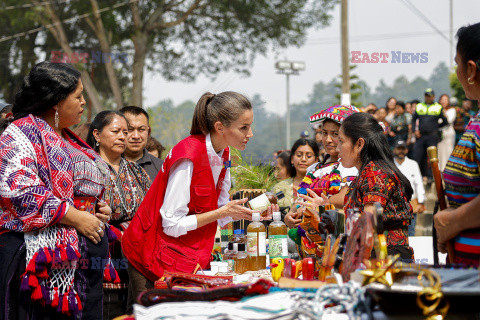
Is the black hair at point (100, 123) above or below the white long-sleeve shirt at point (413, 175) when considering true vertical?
above

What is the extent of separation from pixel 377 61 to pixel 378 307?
4240 mm

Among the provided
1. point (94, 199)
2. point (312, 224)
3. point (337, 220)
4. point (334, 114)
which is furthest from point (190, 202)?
point (334, 114)

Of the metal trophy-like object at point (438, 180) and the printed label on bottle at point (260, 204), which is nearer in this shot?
the metal trophy-like object at point (438, 180)

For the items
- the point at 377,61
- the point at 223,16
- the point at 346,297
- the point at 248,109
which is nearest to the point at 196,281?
the point at 346,297

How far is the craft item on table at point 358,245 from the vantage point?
71.1 inches

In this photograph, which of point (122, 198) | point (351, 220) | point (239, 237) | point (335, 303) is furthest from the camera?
point (122, 198)

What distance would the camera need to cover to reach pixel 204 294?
1800mm

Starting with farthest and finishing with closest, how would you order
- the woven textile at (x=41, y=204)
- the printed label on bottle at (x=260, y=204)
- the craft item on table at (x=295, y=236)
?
the craft item on table at (x=295, y=236) < the printed label on bottle at (x=260, y=204) < the woven textile at (x=41, y=204)

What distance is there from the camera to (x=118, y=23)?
16406 mm

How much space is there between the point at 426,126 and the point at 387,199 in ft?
28.9

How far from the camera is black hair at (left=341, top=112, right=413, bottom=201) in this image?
2.76 metres

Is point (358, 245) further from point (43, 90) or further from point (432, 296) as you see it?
point (43, 90)

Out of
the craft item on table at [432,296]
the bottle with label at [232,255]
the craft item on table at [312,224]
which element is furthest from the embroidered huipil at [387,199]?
the craft item on table at [432,296]

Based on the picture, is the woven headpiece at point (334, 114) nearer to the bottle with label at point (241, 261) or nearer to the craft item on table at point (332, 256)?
the bottle with label at point (241, 261)
